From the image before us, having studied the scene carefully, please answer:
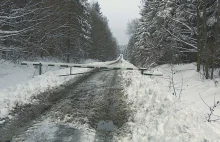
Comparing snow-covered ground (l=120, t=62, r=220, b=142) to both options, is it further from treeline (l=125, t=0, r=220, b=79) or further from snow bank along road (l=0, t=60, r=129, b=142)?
treeline (l=125, t=0, r=220, b=79)

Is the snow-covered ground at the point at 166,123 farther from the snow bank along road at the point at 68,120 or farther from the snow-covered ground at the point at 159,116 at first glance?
the snow bank along road at the point at 68,120

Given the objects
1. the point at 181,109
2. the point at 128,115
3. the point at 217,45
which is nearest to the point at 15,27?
the point at 128,115

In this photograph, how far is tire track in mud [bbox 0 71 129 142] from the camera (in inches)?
227

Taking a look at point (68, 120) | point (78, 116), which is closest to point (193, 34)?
point (78, 116)

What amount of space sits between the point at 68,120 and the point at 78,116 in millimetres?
515

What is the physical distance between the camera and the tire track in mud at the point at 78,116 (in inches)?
227

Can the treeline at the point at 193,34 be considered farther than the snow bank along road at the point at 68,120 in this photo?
Yes

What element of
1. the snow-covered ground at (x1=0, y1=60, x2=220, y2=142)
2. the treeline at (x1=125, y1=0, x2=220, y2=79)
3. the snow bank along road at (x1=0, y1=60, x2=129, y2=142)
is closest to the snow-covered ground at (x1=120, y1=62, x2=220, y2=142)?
the snow-covered ground at (x1=0, y1=60, x2=220, y2=142)

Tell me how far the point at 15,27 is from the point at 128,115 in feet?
22.0

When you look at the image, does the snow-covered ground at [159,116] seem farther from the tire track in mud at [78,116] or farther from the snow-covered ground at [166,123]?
the tire track in mud at [78,116]

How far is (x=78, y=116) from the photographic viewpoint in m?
7.48

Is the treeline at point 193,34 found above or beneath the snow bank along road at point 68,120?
above

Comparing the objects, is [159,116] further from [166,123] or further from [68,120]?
[68,120]

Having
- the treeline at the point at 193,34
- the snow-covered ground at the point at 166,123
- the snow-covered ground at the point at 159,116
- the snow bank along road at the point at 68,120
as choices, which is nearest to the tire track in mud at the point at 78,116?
the snow bank along road at the point at 68,120
